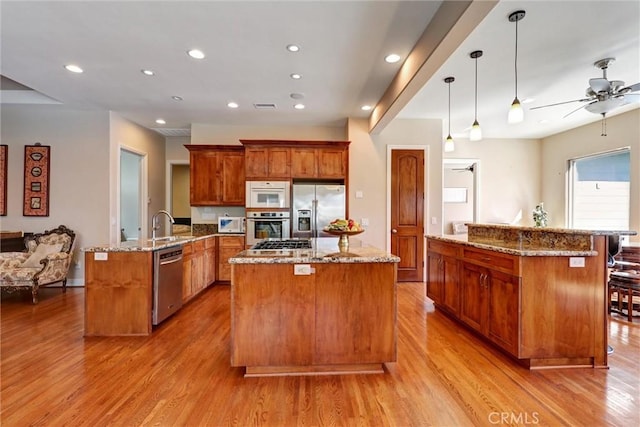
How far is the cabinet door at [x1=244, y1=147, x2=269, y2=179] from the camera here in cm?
512

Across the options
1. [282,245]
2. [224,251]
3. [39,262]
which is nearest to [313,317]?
[282,245]

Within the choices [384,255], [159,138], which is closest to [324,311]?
[384,255]

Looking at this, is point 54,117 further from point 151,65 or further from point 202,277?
point 202,277

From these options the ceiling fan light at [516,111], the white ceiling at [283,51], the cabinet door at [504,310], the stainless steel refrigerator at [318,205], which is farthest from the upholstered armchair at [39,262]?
the ceiling fan light at [516,111]

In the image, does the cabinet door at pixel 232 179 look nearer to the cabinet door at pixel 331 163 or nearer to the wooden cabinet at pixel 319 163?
the wooden cabinet at pixel 319 163

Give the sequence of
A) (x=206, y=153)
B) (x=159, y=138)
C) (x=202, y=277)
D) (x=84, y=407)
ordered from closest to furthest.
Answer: (x=84, y=407), (x=202, y=277), (x=206, y=153), (x=159, y=138)

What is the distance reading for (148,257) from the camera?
3.07m

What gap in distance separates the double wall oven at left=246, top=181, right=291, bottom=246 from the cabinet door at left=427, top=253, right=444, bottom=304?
7.56 ft

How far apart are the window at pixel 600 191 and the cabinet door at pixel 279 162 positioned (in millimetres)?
5303

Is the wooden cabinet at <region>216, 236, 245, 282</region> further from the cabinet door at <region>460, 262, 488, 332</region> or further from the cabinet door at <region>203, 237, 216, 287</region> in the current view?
the cabinet door at <region>460, 262, 488, 332</region>

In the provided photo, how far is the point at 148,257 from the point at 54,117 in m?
3.63

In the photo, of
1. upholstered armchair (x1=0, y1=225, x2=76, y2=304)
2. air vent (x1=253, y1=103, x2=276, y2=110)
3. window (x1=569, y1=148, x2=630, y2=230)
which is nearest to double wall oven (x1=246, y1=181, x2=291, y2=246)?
air vent (x1=253, y1=103, x2=276, y2=110)

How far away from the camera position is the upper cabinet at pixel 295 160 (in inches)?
202

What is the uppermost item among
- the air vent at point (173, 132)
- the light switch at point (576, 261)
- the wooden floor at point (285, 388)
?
the air vent at point (173, 132)
